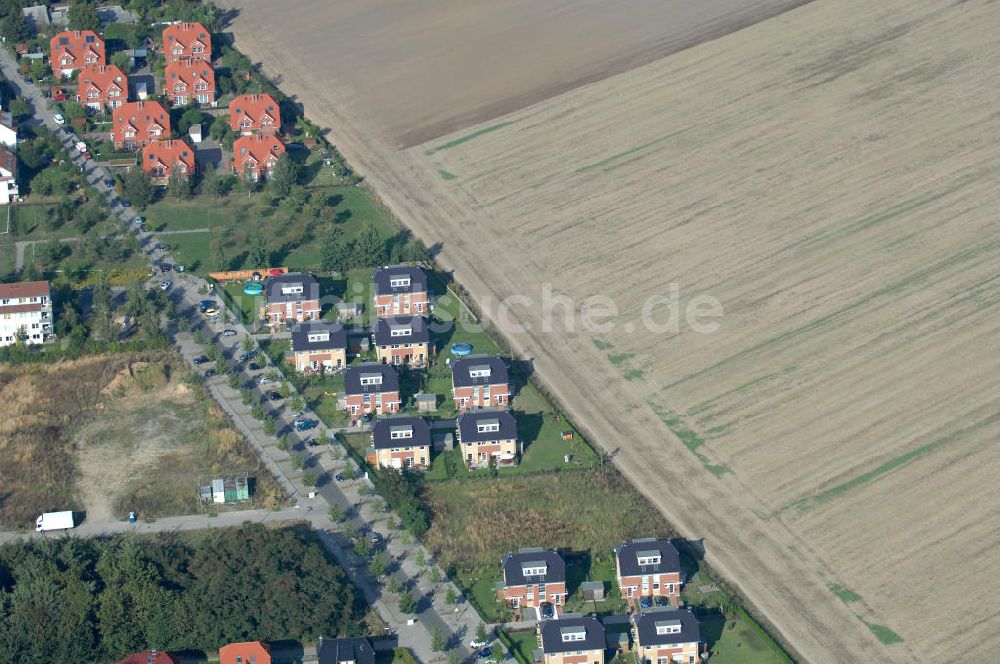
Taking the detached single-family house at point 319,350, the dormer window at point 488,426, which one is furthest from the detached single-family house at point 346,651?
the detached single-family house at point 319,350

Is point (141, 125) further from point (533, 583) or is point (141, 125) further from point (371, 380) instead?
point (533, 583)

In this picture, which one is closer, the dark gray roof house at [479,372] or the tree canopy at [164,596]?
the tree canopy at [164,596]

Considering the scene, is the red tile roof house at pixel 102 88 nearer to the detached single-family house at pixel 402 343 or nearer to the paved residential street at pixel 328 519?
the paved residential street at pixel 328 519

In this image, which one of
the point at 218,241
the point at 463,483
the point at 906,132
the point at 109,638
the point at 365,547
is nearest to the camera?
the point at 109,638

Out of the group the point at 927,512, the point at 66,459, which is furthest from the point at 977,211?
the point at 66,459

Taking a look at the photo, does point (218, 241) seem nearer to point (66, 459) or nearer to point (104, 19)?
point (66, 459)

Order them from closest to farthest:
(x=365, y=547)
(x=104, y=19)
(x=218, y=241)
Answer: (x=365, y=547) → (x=218, y=241) → (x=104, y=19)

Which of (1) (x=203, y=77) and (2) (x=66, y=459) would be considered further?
(1) (x=203, y=77)
